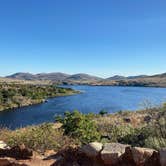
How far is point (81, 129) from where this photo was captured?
1536 centimetres

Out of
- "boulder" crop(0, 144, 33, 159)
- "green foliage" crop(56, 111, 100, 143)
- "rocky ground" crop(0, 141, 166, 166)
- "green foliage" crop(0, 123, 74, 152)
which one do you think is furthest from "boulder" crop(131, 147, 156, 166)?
"green foliage" crop(56, 111, 100, 143)

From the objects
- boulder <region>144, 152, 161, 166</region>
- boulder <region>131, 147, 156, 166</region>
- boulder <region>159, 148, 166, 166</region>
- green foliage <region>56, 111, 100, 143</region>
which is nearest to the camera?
boulder <region>159, 148, 166, 166</region>

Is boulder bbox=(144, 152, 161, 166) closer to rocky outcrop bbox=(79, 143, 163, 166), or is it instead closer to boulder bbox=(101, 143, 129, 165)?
rocky outcrop bbox=(79, 143, 163, 166)

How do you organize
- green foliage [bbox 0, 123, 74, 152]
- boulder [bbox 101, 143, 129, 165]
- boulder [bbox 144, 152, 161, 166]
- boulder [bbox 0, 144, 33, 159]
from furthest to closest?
green foliage [bbox 0, 123, 74, 152] < boulder [bbox 0, 144, 33, 159] < boulder [bbox 101, 143, 129, 165] < boulder [bbox 144, 152, 161, 166]

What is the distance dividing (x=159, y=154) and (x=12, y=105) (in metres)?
68.8

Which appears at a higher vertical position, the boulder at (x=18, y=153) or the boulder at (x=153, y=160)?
the boulder at (x=153, y=160)

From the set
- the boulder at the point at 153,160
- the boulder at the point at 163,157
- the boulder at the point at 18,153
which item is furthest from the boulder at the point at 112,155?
the boulder at the point at 18,153

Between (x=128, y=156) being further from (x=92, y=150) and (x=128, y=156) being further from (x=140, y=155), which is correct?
(x=92, y=150)

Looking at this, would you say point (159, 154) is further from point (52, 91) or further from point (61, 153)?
point (52, 91)

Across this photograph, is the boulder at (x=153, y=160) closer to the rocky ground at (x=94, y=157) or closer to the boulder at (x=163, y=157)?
the rocky ground at (x=94, y=157)

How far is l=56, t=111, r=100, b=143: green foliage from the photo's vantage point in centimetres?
1414

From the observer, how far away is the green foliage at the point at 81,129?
14141mm

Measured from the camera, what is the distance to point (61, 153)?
867 centimetres

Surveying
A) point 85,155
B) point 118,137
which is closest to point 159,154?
point 85,155
